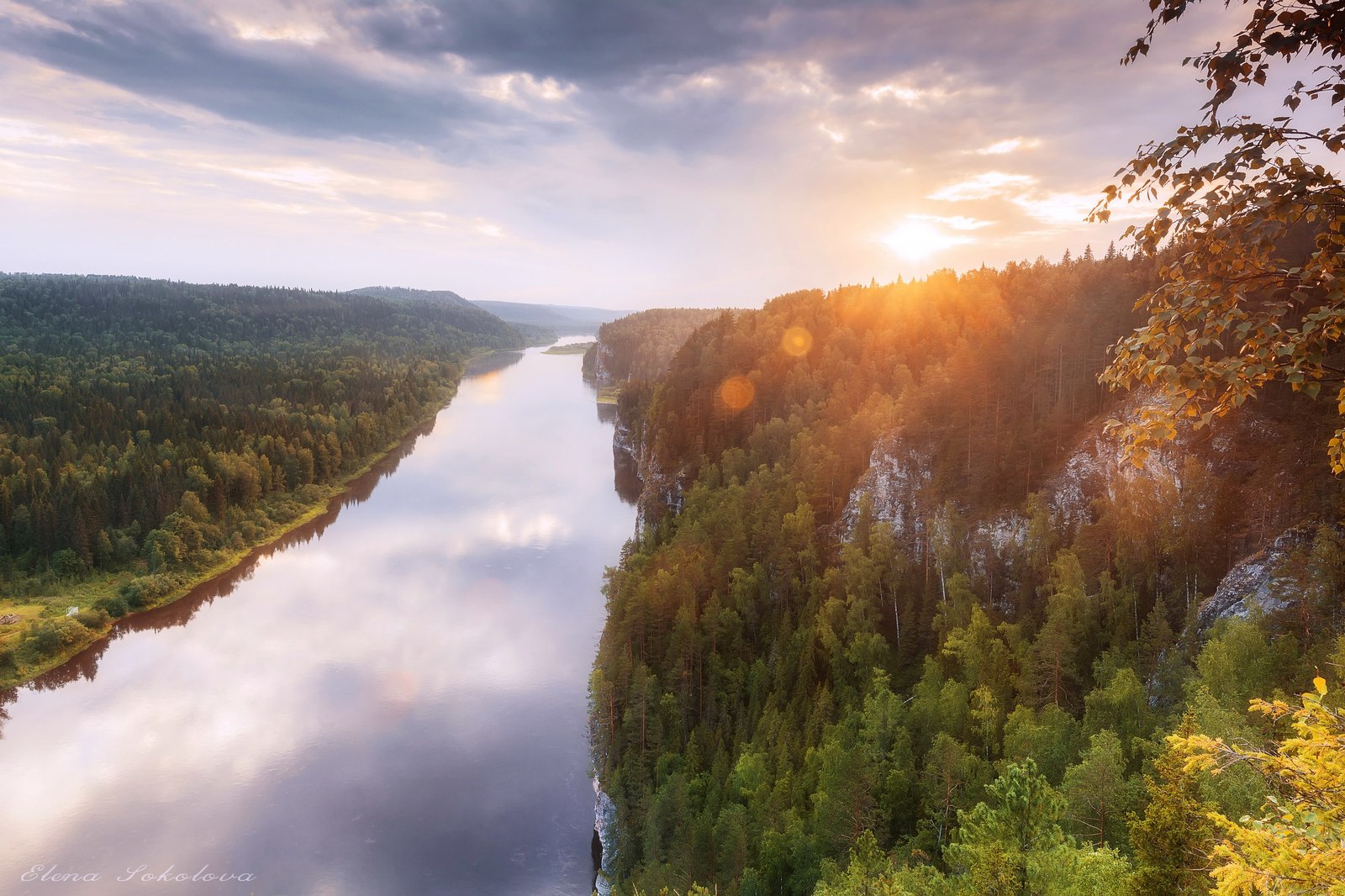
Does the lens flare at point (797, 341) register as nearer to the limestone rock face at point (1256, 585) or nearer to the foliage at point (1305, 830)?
the limestone rock face at point (1256, 585)

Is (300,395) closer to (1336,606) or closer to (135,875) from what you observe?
(135,875)

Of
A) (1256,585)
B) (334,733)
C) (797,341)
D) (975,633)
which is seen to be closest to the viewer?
(1256,585)

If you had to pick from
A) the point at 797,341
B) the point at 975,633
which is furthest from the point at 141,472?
the point at 975,633

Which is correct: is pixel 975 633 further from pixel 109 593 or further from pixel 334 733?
pixel 109 593

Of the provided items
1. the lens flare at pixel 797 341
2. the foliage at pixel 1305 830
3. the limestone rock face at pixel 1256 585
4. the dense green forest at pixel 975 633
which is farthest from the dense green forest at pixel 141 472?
the limestone rock face at pixel 1256 585

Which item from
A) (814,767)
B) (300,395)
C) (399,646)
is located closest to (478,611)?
(399,646)

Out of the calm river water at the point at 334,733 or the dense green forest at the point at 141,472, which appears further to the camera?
the dense green forest at the point at 141,472
